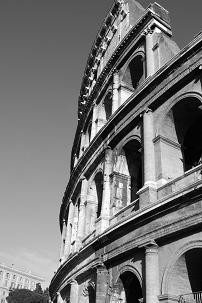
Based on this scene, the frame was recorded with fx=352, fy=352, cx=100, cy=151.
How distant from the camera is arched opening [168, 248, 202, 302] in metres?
8.41

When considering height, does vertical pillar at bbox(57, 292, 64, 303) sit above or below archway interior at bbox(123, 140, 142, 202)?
below

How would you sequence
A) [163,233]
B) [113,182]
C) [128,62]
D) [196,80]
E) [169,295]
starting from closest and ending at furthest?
[169,295] → [163,233] → [196,80] → [113,182] → [128,62]

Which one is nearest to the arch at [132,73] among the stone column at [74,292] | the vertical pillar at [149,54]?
the vertical pillar at [149,54]

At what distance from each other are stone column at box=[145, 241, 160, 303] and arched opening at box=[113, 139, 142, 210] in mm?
3277

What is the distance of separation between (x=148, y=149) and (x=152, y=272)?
3.80 m

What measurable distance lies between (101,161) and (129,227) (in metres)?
4.89

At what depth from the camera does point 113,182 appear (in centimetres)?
1264

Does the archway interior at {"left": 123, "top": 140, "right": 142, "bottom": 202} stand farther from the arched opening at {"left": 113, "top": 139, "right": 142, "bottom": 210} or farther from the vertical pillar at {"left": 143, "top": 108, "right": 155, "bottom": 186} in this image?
the vertical pillar at {"left": 143, "top": 108, "right": 155, "bottom": 186}

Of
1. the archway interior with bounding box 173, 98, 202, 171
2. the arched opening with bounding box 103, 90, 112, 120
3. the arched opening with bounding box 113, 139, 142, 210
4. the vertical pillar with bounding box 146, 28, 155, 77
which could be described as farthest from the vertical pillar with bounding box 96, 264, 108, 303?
the arched opening with bounding box 103, 90, 112, 120

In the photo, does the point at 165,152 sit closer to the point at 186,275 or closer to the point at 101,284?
the point at 186,275

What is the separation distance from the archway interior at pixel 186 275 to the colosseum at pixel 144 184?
0.02 metres

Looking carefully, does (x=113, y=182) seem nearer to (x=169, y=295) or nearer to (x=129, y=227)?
(x=129, y=227)

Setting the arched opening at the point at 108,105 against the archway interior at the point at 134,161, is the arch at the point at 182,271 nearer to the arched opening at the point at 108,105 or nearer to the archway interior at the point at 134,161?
the archway interior at the point at 134,161

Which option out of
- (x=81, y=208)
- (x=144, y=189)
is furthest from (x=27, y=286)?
(x=144, y=189)
